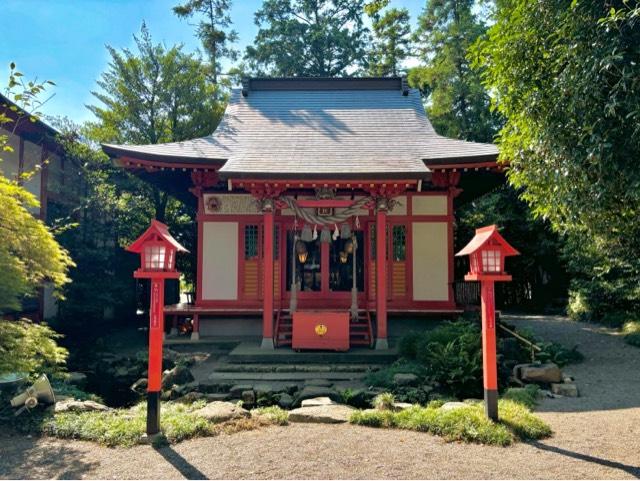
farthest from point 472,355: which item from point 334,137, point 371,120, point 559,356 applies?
point 371,120

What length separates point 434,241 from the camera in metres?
10.4

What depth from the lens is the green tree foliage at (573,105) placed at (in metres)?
3.61

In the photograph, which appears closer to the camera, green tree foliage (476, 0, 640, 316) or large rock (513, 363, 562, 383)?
green tree foliage (476, 0, 640, 316)

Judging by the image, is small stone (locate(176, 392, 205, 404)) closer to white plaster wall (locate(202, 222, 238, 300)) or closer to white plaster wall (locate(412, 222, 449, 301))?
white plaster wall (locate(202, 222, 238, 300))

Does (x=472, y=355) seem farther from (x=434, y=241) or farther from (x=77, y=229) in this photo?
(x=77, y=229)

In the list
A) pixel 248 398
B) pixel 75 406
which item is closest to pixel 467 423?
pixel 248 398

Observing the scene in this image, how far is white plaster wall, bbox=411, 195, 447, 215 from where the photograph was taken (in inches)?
409

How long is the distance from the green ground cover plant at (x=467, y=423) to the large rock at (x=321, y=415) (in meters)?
0.16

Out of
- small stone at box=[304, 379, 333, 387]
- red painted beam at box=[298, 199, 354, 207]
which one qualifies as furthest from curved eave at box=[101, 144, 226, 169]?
small stone at box=[304, 379, 333, 387]

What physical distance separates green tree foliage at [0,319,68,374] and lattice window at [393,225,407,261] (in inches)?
279

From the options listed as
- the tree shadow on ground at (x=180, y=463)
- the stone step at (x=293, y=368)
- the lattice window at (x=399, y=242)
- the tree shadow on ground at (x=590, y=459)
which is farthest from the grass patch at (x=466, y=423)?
the lattice window at (x=399, y=242)

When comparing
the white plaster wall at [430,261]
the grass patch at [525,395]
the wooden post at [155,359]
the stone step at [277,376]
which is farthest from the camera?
the white plaster wall at [430,261]

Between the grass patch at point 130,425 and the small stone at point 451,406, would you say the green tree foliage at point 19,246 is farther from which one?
the small stone at point 451,406

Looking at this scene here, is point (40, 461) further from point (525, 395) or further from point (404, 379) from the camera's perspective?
point (525, 395)
